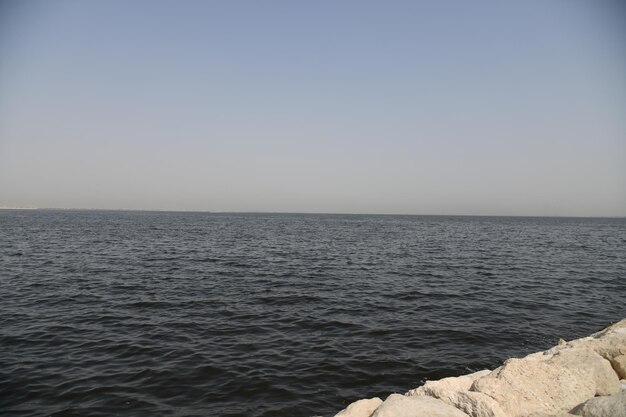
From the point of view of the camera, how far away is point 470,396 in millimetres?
5184

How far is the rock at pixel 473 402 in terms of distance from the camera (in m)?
4.95

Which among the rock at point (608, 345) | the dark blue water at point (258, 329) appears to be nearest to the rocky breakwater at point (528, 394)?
the rock at point (608, 345)

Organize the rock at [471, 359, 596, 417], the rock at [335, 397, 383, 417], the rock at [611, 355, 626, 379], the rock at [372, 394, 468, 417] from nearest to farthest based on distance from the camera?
the rock at [372, 394, 468, 417]
the rock at [471, 359, 596, 417]
the rock at [335, 397, 383, 417]
the rock at [611, 355, 626, 379]

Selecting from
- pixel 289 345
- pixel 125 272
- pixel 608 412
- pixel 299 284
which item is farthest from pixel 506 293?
Result: pixel 125 272

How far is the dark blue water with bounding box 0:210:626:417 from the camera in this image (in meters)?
8.41

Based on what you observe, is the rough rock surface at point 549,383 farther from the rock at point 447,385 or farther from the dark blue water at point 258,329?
the dark blue water at point 258,329

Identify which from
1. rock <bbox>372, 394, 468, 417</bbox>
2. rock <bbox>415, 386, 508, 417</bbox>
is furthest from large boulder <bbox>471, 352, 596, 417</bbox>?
rock <bbox>372, 394, 468, 417</bbox>

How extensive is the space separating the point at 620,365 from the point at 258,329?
10.1m

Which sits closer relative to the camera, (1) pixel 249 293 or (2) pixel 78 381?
(2) pixel 78 381

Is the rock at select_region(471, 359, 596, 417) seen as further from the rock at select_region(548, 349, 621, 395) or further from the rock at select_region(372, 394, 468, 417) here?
the rock at select_region(372, 394, 468, 417)

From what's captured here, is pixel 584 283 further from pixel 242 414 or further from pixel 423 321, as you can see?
pixel 242 414

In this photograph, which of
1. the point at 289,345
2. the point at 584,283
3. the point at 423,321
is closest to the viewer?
the point at 289,345

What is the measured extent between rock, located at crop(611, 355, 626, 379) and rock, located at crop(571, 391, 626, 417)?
113 inches

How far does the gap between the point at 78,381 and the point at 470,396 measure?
366 inches
